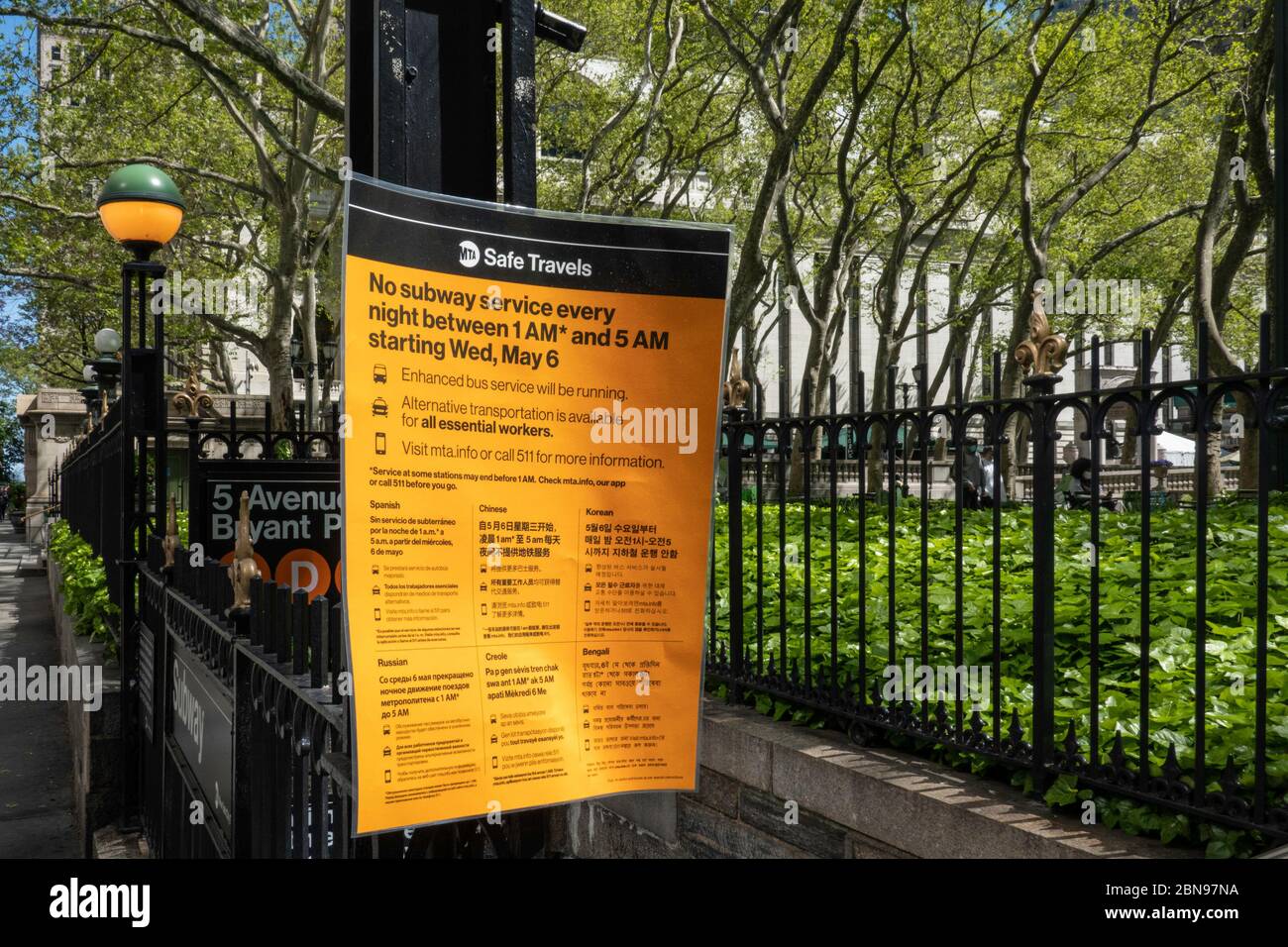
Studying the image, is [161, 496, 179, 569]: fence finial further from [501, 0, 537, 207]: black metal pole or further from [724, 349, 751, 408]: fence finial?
[501, 0, 537, 207]: black metal pole

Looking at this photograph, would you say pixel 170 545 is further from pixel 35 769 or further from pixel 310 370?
pixel 310 370

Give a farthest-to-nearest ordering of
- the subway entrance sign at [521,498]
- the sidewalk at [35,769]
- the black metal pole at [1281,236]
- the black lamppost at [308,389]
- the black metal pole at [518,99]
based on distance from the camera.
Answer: the black lamppost at [308,389], the black metal pole at [1281,236], the sidewalk at [35,769], the black metal pole at [518,99], the subway entrance sign at [521,498]

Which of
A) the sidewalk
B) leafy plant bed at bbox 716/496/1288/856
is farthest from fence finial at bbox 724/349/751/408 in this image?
the sidewalk

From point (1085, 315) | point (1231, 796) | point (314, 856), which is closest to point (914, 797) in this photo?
point (1231, 796)

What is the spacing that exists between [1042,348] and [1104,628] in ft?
5.36

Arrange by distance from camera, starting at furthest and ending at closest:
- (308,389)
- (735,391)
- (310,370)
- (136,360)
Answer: (310,370), (308,389), (136,360), (735,391)

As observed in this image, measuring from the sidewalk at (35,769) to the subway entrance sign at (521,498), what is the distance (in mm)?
5967

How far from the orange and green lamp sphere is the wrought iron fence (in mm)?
3953

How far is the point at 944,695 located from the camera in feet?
15.1

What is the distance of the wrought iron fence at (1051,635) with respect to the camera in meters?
3.59

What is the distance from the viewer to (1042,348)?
426 cm

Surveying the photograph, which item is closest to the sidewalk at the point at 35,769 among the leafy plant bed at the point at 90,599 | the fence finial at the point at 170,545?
the leafy plant bed at the point at 90,599

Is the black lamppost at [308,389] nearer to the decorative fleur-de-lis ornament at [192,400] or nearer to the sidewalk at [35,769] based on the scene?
the sidewalk at [35,769]

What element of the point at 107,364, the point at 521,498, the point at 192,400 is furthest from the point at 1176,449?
the point at 521,498
